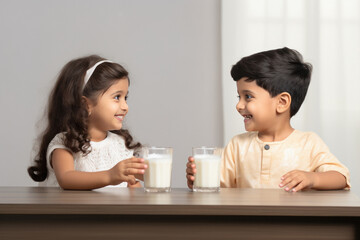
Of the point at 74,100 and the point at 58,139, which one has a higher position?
the point at 74,100

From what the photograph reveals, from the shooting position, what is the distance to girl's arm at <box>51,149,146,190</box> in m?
1.23

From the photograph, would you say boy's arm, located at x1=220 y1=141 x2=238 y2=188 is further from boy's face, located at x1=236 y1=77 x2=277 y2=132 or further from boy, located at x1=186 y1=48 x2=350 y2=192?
boy's face, located at x1=236 y1=77 x2=277 y2=132

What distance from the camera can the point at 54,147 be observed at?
154 cm

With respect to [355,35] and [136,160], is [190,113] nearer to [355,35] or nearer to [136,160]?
[355,35]

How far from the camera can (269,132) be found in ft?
5.55

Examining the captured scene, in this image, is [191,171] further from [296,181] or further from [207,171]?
[296,181]

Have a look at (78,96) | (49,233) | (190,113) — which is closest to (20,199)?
(49,233)

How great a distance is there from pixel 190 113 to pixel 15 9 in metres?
1.25

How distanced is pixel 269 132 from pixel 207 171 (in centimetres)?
51

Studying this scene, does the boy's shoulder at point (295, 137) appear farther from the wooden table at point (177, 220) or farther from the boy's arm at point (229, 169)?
the wooden table at point (177, 220)

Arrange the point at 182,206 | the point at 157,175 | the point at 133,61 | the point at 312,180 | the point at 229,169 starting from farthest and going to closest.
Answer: the point at 133,61
the point at 229,169
the point at 312,180
the point at 157,175
the point at 182,206

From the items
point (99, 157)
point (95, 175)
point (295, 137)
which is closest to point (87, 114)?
point (99, 157)

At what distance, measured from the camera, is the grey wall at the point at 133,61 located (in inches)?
126

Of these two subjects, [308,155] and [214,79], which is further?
[214,79]
